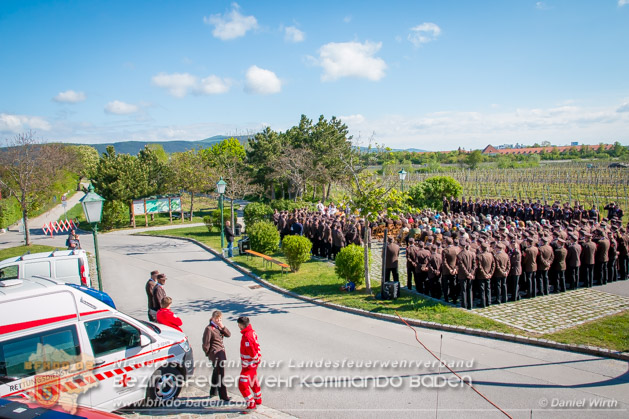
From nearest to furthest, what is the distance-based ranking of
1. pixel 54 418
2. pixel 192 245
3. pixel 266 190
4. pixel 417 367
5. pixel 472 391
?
pixel 54 418, pixel 472 391, pixel 417 367, pixel 192 245, pixel 266 190

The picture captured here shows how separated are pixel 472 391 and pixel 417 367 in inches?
46.6

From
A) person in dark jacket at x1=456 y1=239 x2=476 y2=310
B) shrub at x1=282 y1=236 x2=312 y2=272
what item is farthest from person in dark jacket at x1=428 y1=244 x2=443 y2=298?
shrub at x1=282 y1=236 x2=312 y2=272

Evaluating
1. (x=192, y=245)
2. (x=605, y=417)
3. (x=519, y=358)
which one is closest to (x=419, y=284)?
(x=519, y=358)

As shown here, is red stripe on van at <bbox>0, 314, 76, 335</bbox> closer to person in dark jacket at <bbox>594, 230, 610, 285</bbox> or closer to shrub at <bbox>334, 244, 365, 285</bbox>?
shrub at <bbox>334, 244, 365, 285</bbox>

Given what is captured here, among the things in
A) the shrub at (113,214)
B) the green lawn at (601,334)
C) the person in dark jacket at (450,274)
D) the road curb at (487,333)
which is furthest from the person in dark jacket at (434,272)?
the shrub at (113,214)

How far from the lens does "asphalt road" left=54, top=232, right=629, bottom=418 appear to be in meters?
A: 6.32

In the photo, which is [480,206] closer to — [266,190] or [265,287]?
[265,287]

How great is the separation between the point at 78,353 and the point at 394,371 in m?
5.38

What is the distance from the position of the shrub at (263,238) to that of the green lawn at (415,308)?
1.68 m

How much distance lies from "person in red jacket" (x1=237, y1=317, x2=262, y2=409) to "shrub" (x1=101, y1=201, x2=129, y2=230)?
1145 inches

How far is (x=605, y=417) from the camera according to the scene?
5.95 m

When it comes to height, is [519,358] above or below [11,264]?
below

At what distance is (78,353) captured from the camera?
5840 millimetres

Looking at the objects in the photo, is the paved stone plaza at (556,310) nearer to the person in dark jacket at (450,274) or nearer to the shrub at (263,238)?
the person in dark jacket at (450,274)
